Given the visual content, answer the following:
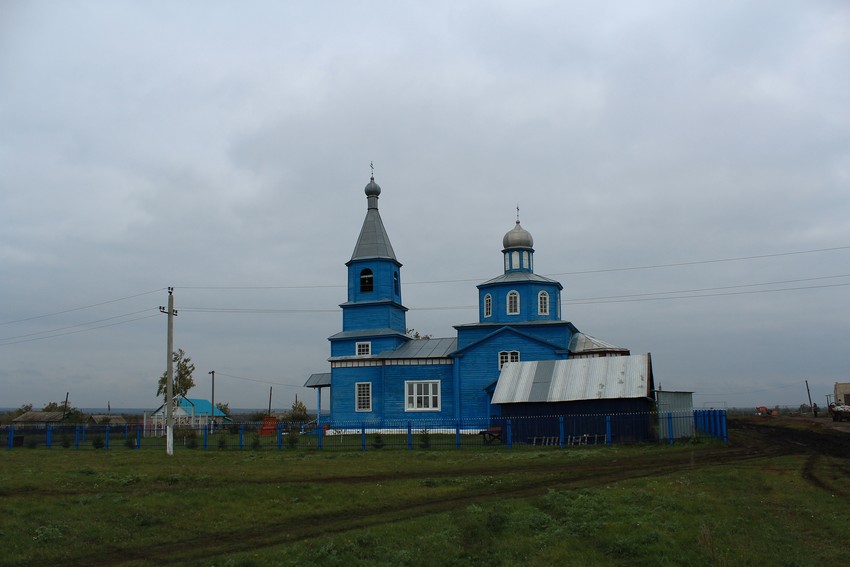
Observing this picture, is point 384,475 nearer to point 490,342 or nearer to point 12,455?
point 12,455

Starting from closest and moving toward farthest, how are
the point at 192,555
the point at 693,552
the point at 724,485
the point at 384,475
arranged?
the point at 693,552
the point at 192,555
the point at 724,485
the point at 384,475

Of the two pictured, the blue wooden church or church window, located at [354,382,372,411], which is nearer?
the blue wooden church

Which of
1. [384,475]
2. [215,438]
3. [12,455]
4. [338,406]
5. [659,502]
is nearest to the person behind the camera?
[659,502]

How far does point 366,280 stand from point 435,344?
5953 mm

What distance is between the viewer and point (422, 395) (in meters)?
44.5

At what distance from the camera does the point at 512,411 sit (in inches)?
1412

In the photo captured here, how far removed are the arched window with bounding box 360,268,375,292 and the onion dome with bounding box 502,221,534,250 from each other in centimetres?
835

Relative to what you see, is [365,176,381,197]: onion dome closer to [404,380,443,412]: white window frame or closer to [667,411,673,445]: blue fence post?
[404,380,443,412]: white window frame

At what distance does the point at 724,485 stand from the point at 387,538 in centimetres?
909

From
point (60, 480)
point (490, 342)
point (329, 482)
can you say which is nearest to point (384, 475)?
point (329, 482)

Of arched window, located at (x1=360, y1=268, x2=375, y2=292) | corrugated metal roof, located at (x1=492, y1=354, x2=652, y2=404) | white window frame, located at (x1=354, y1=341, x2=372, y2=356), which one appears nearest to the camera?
corrugated metal roof, located at (x1=492, y1=354, x2=652, y2=404)

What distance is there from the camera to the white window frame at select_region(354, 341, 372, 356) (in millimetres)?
46938

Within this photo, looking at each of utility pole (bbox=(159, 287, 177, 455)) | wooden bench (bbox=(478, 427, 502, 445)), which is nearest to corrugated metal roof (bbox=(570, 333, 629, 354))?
wooden bench (bbox=(478, 427, 502, 445))

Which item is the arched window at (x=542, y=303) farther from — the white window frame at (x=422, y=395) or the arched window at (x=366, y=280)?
the arched window at (x=366, y=280)
